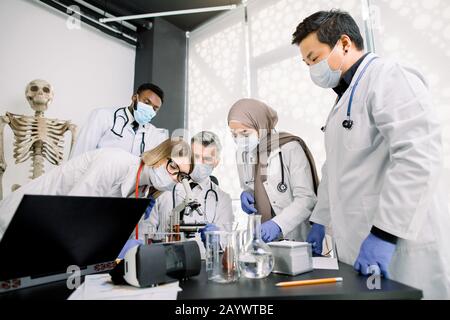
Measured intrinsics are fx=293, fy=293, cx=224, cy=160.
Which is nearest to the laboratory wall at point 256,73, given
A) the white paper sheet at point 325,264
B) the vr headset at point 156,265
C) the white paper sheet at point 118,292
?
the white paper sheet at point 325,264

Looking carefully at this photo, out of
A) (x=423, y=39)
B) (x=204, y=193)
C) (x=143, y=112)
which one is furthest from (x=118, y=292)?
(x=423, y=39)

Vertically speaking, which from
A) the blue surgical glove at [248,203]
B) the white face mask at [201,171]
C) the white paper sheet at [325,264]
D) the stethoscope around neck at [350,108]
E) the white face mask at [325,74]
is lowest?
the white paper sheet at [325,264]

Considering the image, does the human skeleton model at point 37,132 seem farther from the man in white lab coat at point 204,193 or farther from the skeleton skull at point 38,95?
the man in white lab coat at point 204,193

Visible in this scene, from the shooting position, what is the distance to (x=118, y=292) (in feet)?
2.17

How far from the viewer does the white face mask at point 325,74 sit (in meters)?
1.27

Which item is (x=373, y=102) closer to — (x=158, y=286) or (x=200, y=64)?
(x=158, y=286)

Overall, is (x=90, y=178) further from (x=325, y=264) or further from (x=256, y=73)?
(x=256, y=73)

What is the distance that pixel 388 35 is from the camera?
8.06ft

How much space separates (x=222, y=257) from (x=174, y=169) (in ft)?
3.32

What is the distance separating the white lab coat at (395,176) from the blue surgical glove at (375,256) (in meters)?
0.04

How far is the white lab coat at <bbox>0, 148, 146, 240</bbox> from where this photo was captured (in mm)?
1370

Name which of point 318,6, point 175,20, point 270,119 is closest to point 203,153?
point 270,119

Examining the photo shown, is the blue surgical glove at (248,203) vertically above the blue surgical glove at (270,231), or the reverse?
the blue surgical glove at (248,203)

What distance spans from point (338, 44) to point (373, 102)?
360mm
